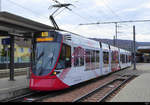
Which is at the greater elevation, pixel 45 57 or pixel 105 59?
pixel 45 57

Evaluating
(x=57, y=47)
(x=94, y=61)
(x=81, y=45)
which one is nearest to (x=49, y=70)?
(x=57, y=47)

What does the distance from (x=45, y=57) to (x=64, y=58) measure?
0.95 m

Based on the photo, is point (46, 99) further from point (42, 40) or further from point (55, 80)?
point (42, 40)

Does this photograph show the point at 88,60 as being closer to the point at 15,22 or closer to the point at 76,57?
the point at 76,57

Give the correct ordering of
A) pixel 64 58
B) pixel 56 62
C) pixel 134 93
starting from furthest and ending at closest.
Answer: pixel 64 58
pixel 134 93
pixel 56 62

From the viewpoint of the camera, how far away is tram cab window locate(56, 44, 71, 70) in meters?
10.1

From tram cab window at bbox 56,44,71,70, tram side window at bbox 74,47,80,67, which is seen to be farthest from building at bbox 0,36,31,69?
tram cab window at bbox 56,44,71,70

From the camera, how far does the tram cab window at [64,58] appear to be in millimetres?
10078

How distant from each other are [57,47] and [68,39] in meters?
1.03

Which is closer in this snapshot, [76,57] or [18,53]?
[76,57]

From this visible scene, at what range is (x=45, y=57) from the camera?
10.0m

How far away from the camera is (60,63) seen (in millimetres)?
10078

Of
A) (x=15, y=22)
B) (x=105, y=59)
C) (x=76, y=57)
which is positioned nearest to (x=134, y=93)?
(x=76, y=57)

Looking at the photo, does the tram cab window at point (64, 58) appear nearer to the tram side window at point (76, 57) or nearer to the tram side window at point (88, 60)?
the tram side window at point (76, 57)
